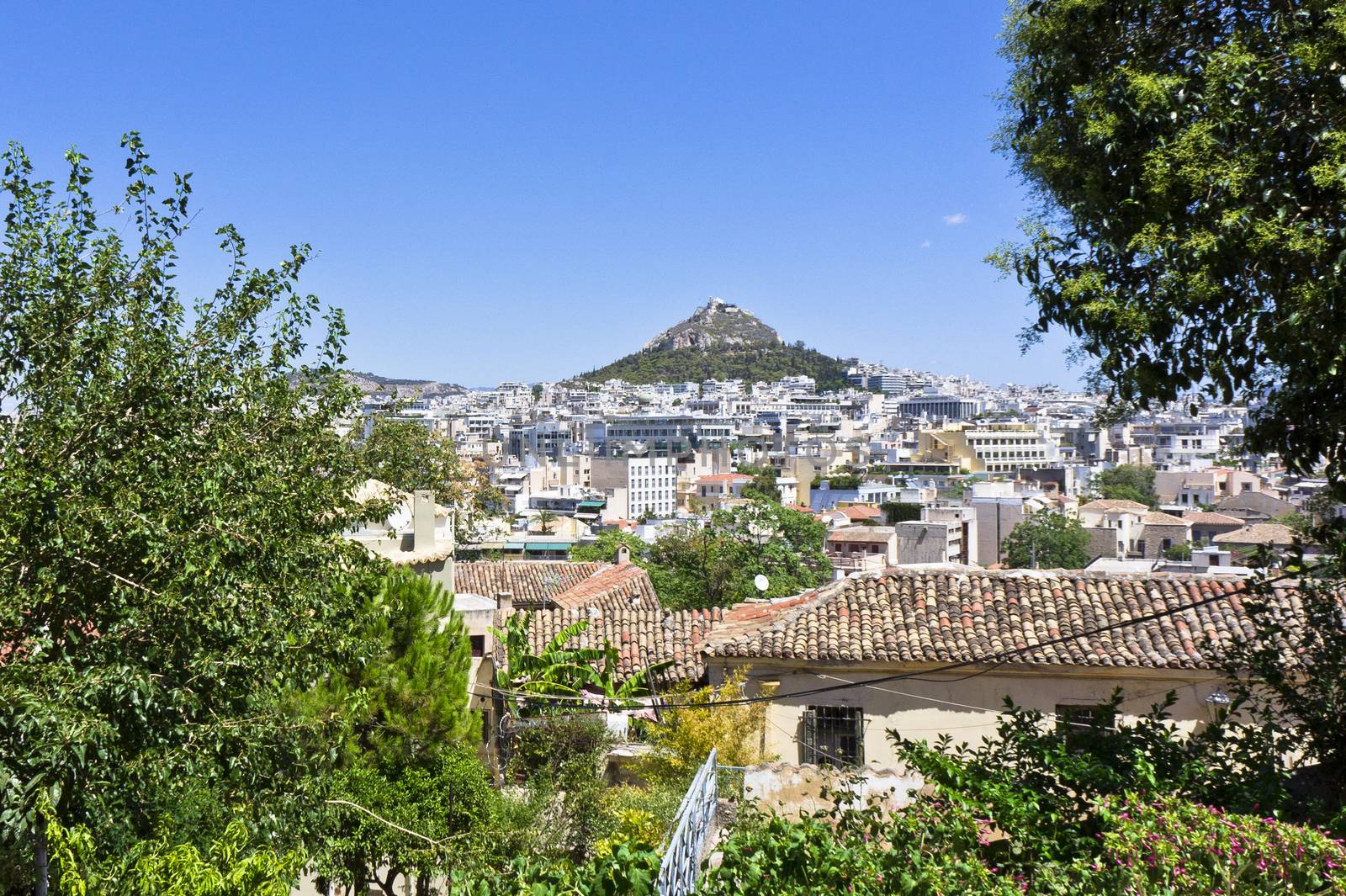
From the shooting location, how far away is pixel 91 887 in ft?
16.8

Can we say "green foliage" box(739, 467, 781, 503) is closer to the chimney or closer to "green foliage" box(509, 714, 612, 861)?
the chimney

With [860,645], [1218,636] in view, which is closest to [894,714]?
[860,645]

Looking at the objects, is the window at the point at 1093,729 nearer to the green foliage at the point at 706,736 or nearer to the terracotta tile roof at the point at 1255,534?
the green foliage at the point at 706,736

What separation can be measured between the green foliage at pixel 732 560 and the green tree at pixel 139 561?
25.0 metres

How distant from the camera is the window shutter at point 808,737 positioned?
13867mm

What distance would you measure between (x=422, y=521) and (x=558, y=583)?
15077 millimetres

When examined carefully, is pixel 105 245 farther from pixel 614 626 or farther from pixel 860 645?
pixel 614 626

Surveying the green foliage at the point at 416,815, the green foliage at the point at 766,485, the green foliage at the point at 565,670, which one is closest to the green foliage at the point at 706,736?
the green foliage at the point at 416,815

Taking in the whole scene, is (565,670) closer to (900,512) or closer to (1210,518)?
(900,512)

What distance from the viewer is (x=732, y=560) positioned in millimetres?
36344

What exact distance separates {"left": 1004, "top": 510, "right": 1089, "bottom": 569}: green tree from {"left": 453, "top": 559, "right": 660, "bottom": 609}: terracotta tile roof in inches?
1442

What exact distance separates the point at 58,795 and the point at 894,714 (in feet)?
33.2

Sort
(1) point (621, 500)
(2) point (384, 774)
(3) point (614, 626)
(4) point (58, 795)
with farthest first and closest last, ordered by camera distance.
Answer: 1. (1) point (621, 500)
2. (3) point (614, 626)
3. (2) point (384, 774)
4. (4) point (58, 795)

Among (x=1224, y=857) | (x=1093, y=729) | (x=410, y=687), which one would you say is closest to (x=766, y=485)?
(x=410, y=687)
